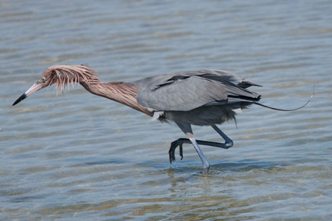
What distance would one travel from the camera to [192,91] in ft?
29.2

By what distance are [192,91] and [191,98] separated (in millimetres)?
68

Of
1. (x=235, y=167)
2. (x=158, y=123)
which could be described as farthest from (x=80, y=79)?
(x=235, y=167)

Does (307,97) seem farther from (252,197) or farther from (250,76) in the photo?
(252,197)

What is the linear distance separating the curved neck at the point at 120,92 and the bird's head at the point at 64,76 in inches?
2.8

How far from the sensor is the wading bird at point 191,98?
8.82 meters

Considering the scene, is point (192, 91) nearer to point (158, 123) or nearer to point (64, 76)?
point (64, 76)

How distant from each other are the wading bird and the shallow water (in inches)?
Answer: 15.9

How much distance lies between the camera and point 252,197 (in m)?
7.86

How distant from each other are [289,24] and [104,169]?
5.51 metres

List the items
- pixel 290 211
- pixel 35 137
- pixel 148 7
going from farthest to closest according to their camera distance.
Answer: pixel 148 7
pixel 35 137
pixel 290 211

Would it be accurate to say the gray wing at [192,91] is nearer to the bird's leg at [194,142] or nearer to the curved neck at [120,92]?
the curved neck at [120,92]

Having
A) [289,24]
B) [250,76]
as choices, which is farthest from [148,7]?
[250,76]

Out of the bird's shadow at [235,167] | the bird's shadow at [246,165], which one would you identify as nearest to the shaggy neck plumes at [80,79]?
the bird's shadow at [235,167]

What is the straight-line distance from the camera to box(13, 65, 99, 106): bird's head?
30.9 ft
